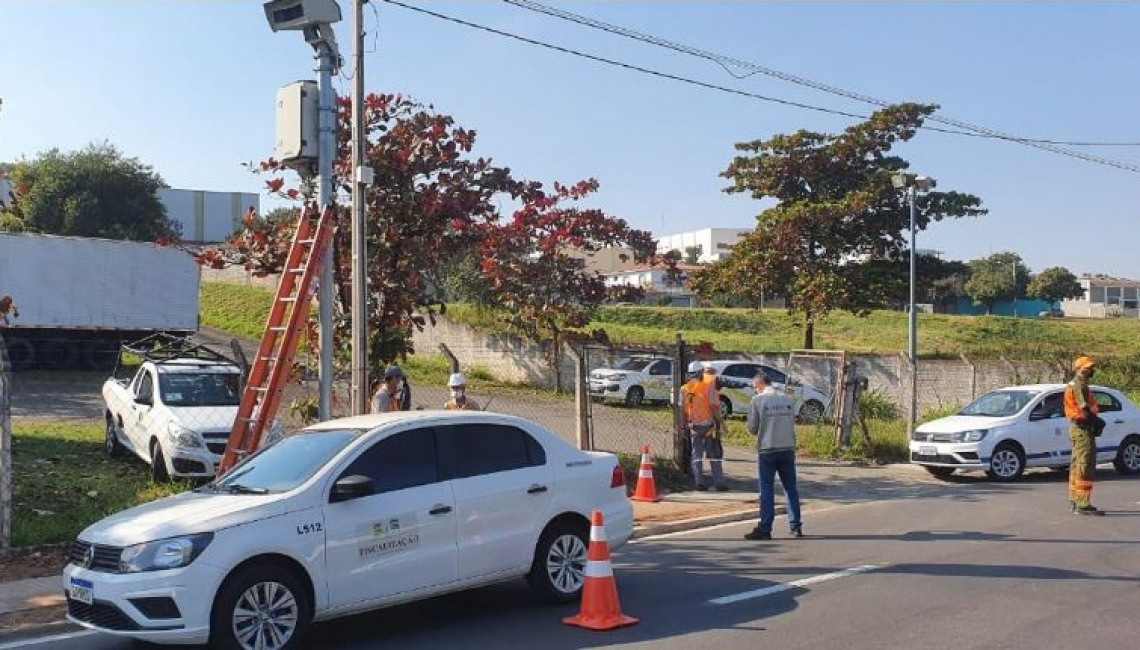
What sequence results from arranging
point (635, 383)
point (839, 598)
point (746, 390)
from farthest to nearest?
point (635, 383) → point (746, 390) → point (839, 598)

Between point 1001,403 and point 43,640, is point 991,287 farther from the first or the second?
point 43,640

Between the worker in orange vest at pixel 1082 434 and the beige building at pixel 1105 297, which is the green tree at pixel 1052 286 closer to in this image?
the beige building at pixel 1105 297

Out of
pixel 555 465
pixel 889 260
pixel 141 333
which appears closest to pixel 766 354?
pixel 889 260

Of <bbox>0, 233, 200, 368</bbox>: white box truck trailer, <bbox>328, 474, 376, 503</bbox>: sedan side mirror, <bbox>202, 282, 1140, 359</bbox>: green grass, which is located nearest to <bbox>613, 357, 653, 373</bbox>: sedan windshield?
<bbox>202, 282, 1140, 359</bbox>: green grass

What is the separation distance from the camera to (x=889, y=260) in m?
35.1

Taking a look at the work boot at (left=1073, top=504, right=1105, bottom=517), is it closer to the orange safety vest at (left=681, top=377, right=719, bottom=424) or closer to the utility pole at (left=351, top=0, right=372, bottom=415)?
the orange safety vest at (left=681, top=377, right=719, bottom=424)

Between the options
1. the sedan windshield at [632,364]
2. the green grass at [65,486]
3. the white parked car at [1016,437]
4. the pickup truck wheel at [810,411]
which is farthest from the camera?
the sedan windshield at [632,364]

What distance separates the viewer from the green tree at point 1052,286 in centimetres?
9338

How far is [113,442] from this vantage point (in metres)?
15.9

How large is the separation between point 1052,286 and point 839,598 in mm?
93413

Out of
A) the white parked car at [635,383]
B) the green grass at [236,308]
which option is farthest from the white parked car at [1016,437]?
the green grass at [236,308]

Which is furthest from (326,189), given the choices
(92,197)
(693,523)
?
(92,197)

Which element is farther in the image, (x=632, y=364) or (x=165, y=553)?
(x=632, y=364)

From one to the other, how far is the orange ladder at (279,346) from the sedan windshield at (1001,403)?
12.1 m
